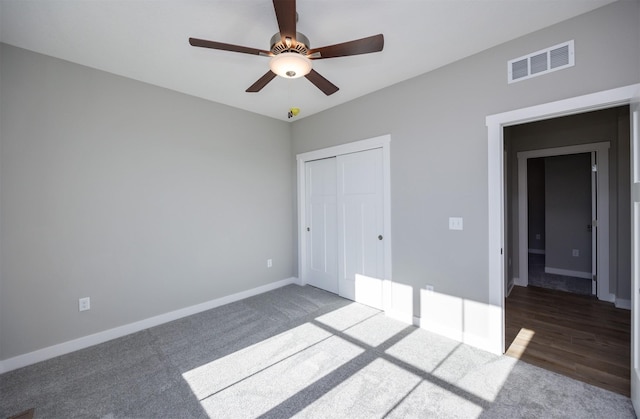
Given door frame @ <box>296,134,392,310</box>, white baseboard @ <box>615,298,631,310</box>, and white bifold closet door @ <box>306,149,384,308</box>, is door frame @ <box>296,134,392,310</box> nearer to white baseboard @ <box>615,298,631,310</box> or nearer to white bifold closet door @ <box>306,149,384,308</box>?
white bifold closet door @ <box>306,149,384,308</box>

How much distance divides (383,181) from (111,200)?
117 inches

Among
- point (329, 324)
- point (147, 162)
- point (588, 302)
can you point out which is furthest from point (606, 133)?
point (147, 162)

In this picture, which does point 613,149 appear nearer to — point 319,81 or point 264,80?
point 319,81

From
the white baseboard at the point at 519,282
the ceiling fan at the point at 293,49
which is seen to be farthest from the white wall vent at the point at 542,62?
the white baseboard at the point at 519,282

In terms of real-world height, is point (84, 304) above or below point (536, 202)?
below

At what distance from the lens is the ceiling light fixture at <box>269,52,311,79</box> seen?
175 cm

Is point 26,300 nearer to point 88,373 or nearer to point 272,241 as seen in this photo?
point 88,373

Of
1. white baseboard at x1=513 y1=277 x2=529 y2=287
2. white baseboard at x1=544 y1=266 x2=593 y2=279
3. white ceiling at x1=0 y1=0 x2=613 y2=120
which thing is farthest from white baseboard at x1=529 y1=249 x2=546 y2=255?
white ceiling at x1=0 y1=0 x2=613 y2=120

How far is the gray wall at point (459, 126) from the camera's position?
1.95 meters

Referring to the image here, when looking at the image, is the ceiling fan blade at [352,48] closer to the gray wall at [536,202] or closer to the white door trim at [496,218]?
the white door trim at [496,218]

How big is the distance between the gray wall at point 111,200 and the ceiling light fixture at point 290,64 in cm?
203

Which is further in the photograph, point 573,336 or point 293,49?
point 573,336

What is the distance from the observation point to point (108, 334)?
277 cm

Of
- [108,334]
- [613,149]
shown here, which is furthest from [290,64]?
[613,149]
